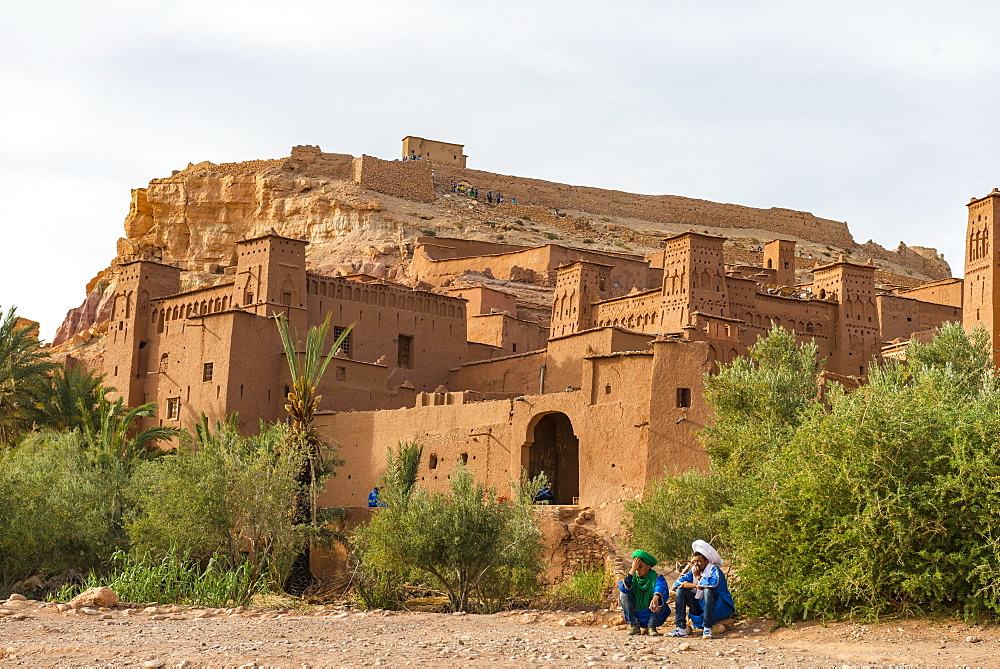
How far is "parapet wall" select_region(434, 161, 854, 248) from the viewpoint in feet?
237

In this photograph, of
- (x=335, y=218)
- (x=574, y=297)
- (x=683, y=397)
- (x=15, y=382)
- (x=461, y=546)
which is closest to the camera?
(x=461, y=546)

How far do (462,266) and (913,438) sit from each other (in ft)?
119

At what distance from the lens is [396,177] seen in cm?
6538

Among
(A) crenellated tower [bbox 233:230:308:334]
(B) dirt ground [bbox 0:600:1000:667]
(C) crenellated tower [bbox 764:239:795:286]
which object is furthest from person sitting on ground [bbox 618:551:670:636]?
(C) crenellated tower [bbox 764:239:795:286]

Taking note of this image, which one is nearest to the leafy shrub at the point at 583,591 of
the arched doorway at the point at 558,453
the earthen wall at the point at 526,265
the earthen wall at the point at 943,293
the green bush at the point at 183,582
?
the green bush at the point at 183,582

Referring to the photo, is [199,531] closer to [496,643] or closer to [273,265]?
[496,643]

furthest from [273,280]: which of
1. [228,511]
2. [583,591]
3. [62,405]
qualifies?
[583,591]

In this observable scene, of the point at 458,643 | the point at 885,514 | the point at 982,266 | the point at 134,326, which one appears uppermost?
the point at 982,266

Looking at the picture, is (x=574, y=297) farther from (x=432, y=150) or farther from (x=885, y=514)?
(x=432, y=150)

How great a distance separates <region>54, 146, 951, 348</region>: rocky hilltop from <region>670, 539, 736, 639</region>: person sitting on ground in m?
38.7

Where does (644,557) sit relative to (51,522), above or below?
above

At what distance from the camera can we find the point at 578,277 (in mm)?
40938

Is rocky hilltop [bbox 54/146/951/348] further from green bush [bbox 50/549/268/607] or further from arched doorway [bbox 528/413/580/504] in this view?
green bush [bbox 50/549/268/607]

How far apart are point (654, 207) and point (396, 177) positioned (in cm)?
1784
